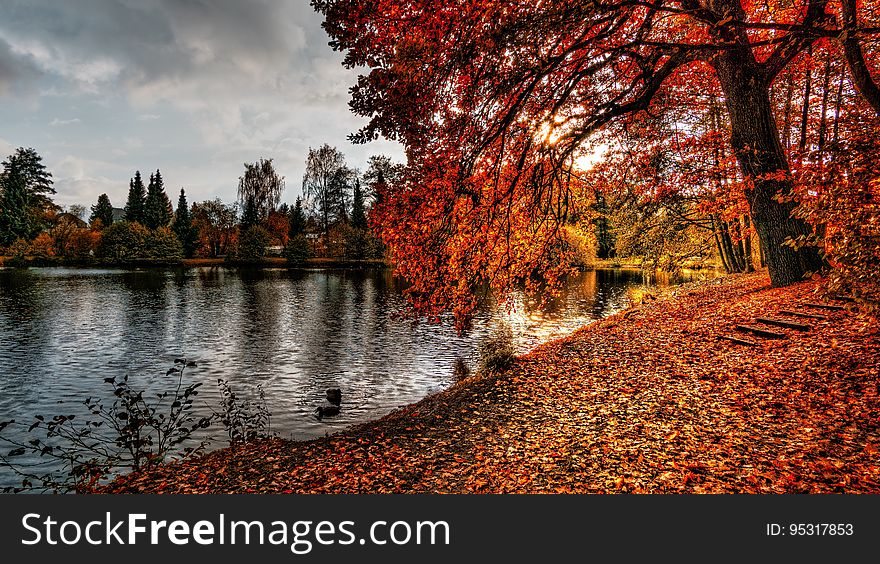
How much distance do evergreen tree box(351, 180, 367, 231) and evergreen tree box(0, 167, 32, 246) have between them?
47860 mm

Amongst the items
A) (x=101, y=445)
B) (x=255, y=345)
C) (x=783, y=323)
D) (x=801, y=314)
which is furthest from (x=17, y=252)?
(x=801, y=314)

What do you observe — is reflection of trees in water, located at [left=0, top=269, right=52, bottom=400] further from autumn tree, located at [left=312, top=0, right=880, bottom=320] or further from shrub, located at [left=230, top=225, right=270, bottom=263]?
shrub, located at [left=230, top=225, right=270, bottom=263]

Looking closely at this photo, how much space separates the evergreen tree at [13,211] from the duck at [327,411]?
80.3 metres

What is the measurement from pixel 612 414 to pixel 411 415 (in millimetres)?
3852

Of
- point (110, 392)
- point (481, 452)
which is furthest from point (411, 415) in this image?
point (110, 392)

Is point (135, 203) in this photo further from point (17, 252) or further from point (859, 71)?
point (859, 71)

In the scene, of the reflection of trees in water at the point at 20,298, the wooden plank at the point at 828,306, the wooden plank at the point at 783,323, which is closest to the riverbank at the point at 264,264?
the reflection of trees in water at the point at 20,298

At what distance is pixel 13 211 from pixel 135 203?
18420 millimetres

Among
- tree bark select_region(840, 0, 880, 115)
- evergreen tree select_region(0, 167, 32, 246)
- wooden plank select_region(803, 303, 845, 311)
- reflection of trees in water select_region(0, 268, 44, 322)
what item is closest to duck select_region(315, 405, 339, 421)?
wooden plank select_region(803, 303, 845, 311)

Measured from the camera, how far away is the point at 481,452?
20.9 ft

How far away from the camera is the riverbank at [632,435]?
16.5ft

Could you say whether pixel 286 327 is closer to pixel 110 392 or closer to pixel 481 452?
pixel 110 392

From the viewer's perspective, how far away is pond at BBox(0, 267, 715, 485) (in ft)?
40.8

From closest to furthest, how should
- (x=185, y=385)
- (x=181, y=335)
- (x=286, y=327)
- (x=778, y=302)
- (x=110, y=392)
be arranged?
(x=778, y=302), (x=110, y=392), (x=185, y=385), (x=181, y=335), (x=286, y=327)
